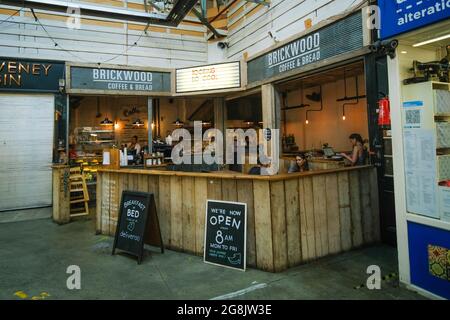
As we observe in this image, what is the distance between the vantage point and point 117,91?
30.1 ft

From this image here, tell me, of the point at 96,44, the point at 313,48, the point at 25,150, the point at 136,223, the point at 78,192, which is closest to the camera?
the point at 136,223

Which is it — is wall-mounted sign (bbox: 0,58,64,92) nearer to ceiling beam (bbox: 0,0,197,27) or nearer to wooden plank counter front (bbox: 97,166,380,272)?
ceiling beam (bbox: 0,0,197,27)

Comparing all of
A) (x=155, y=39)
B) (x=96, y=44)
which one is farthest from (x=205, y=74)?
(x=96, y=44)

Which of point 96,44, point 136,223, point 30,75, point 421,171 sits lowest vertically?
point 136,223

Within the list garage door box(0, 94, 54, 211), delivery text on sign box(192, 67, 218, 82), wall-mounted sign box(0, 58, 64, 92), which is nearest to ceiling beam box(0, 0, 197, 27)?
wall-mounted sign box(0, 58, 64, 92)

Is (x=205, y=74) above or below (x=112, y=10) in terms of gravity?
below

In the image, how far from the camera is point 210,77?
29.8 ft

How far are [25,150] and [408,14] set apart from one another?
9472mm

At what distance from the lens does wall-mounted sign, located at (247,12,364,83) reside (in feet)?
17.6

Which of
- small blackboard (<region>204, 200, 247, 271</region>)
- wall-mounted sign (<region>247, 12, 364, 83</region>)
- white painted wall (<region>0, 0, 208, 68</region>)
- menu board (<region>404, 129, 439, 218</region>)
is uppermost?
white painted wall (<region>0, 0, 208, 68</region>)

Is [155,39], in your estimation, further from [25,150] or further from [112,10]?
[25,150]
